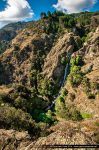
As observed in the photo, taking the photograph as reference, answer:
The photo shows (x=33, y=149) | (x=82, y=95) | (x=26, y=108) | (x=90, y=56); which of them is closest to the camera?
(x=33, y=149)

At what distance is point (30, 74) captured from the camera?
549ft

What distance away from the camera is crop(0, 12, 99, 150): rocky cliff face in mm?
101875

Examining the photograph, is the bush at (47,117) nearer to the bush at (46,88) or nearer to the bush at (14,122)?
the bush at (46,88)

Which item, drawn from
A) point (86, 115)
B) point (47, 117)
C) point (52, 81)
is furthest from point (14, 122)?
point (52, 81)

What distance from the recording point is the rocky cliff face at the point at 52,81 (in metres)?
102

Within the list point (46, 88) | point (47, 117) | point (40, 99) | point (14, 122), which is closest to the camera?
point (14, 122)

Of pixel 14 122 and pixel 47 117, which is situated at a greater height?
pixel 47 117

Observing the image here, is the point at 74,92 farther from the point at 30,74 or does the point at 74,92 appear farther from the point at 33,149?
the point at 33,149

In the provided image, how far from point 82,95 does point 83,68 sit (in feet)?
78.8

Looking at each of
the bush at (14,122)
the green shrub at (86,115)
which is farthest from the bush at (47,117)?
the bush at (14,122)

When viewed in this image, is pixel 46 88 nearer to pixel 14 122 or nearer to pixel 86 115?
pixel 86 115

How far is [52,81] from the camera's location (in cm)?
15100

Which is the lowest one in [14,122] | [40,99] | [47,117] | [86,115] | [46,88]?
[14,122]

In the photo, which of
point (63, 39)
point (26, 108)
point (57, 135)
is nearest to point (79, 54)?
point (63, 39)
